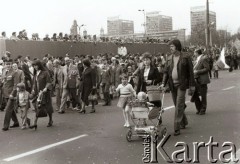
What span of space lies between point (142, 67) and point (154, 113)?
188cm

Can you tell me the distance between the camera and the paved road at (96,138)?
7.70 meters

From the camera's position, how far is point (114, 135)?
9.60m

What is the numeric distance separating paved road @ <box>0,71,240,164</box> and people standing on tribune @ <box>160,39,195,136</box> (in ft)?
1.67

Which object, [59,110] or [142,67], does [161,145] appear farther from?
[59,110]

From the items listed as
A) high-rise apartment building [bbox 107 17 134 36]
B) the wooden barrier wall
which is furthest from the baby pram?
high-rise apartment building [bbox 107 17 134 36]

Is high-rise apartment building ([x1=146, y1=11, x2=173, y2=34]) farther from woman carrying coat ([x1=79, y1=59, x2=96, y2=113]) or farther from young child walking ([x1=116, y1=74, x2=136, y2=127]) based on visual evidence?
young child walking ([x1=116, y1=74, x2=136, y2=127])

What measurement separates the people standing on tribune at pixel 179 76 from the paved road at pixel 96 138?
51 centimetres

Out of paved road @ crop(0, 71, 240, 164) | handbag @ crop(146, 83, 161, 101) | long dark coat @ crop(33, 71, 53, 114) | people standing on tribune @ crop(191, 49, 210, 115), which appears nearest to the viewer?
paved road @ crop(0, 71, 240, 164)

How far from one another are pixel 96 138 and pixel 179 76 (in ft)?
7.25

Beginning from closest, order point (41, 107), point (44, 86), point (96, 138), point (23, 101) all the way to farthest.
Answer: point (96, 138), point (41, 107), point (23, 101), point (44, 86)

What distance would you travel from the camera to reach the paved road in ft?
25.3

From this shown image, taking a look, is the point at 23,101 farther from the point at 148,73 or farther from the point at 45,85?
the point at 148,73

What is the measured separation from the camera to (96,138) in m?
9.36

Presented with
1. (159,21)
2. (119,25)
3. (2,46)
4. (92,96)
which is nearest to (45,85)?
(92,96)
